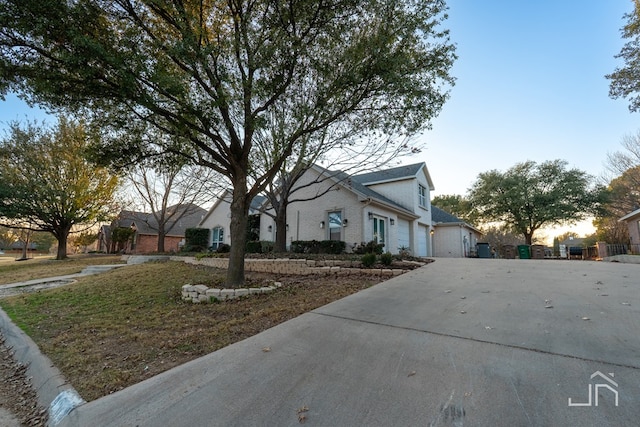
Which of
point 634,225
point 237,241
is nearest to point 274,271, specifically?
A: point 237,241

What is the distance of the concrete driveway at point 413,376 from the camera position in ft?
6.47

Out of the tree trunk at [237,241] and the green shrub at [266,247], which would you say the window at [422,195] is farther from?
the tree trunk at [237,241]

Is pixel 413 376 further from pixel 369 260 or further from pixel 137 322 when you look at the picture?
pixel 369 260

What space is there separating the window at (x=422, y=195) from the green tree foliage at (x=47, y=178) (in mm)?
20316

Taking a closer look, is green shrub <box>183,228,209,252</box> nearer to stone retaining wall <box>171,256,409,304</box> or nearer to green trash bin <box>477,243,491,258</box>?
stone retaining wall <box>171,256,409,304</box>

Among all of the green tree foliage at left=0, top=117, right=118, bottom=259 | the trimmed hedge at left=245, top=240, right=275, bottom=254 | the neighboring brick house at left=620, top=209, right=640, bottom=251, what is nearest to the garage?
the trimmed hedge at left=245, top=240, right=275, bottom=254

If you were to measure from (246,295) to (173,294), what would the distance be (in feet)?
7.04

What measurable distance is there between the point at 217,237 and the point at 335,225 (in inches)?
414

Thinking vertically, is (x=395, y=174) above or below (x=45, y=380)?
above

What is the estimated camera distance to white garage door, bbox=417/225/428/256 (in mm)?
17442

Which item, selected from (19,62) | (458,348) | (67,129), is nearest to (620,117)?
(458,348)

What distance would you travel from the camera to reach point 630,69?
10.1 meters

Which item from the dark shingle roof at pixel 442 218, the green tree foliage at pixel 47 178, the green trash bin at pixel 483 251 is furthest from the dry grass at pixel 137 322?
the green trash bin at pixel 483 251

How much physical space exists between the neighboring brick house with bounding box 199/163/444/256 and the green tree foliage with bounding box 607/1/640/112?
8.57 m
